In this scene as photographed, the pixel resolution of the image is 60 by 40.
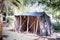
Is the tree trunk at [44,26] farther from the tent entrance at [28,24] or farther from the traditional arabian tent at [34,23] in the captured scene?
the tent entrance at [28,24]

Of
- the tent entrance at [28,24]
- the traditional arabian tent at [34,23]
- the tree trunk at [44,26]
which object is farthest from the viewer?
the tent entrance at [28,24]

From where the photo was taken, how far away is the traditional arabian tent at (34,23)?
539 inches

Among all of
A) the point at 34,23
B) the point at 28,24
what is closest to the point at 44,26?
the point at 34,23

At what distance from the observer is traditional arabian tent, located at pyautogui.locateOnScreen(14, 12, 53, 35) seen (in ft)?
44.9

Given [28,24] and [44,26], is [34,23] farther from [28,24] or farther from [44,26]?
[44,26]

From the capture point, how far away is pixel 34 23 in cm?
1527

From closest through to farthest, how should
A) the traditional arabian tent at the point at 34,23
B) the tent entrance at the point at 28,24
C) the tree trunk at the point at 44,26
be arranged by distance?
the tree trunk at the point at 44,26 → the traditional arabian tent at the point at 34,23 → the tent entrance at the point at 28,24

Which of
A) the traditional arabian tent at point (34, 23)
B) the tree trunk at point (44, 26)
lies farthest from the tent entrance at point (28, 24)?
the tree trunk at point (44, 26)

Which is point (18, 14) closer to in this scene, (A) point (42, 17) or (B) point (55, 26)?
(A) point (42, 17)

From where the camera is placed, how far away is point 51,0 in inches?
557

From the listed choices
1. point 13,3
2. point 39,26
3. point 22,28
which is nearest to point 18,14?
point 22,28

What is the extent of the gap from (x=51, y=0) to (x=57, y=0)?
1.05m

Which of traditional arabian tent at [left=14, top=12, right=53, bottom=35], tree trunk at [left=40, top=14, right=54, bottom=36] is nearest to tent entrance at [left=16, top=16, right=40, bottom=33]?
traditional arabian tent at [left=14, top=12, right=53, bottom=35]

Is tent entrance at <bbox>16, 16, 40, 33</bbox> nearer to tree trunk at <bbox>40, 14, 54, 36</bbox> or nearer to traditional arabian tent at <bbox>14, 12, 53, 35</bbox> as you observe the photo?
traditional arabian tent at <bbox>14, 12, 53, 35</bbox>
